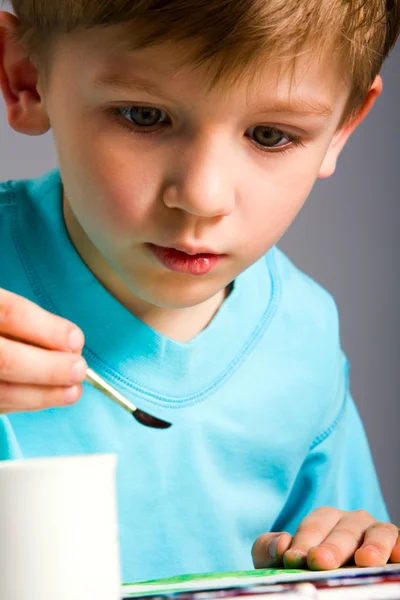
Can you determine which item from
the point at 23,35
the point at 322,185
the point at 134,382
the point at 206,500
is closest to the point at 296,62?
the point at 23,35

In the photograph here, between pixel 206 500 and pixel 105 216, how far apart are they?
0.35m

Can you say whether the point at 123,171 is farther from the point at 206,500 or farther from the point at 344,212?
the point at 344,212

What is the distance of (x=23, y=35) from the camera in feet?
2.47

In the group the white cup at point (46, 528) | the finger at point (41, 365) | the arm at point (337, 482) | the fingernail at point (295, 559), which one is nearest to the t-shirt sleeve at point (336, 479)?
the arm at point (337, 482)

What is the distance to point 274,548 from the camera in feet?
2.01

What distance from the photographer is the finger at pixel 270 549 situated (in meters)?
0.61

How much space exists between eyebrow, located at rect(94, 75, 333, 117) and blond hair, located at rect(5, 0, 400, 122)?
0.02m

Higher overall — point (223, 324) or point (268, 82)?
point (268, 82)

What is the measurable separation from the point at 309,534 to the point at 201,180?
262 millimetres

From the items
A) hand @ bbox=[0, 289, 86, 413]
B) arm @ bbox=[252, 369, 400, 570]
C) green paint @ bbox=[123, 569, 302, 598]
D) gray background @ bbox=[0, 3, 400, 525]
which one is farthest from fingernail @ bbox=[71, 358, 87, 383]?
gray background @ bbox=[0, 3, 400, 525]

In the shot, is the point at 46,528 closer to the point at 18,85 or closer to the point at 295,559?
the point at 295,559

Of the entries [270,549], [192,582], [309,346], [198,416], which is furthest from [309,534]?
[309,346]

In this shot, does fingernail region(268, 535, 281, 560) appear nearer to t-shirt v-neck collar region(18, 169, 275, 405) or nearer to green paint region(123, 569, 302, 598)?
green paint region(123, 569, 302, 598)

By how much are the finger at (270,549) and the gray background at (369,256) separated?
0.91 meters
